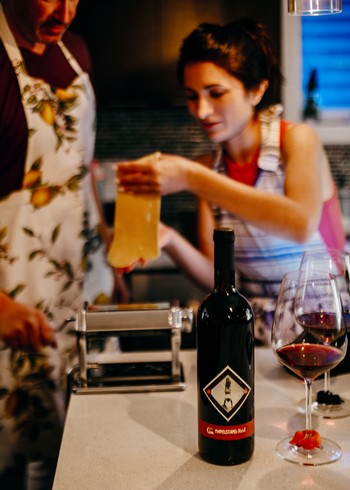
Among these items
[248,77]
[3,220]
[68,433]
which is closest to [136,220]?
[3,220]

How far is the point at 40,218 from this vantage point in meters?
2.09

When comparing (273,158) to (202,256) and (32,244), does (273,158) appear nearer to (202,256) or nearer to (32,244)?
(202,256)

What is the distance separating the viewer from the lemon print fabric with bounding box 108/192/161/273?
7.29 ft

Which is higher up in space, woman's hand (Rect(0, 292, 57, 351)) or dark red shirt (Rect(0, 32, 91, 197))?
dark red shirt (Rect(0, 32, 91, 197))

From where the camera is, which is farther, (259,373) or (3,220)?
(3,220)

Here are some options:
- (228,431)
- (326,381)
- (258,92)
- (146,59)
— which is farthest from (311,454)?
(146,59)

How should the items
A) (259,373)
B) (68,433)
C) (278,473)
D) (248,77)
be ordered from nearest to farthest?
(278,473), (68,433), (259,373), (248,77)

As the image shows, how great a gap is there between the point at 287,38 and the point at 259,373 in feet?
6.12

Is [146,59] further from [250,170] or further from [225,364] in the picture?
[225,364]

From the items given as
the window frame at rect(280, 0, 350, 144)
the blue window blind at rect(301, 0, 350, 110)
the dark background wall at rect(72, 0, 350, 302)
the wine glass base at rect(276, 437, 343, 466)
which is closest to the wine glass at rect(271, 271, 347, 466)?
the wine glass base at rect(276, 437, 343, 466)

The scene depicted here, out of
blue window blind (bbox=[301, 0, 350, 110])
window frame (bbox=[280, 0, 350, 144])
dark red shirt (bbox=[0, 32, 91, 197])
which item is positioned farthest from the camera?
blue window blind (bbox=[301, 0, 350, 110])

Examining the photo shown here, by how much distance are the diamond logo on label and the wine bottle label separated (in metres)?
0.02

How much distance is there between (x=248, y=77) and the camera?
7.27 feet

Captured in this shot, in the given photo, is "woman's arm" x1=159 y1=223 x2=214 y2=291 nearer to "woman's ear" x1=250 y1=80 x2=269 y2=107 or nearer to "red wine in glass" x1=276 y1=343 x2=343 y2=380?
"woman's ear" x1=250 y1=80 x2=269 y2=107
